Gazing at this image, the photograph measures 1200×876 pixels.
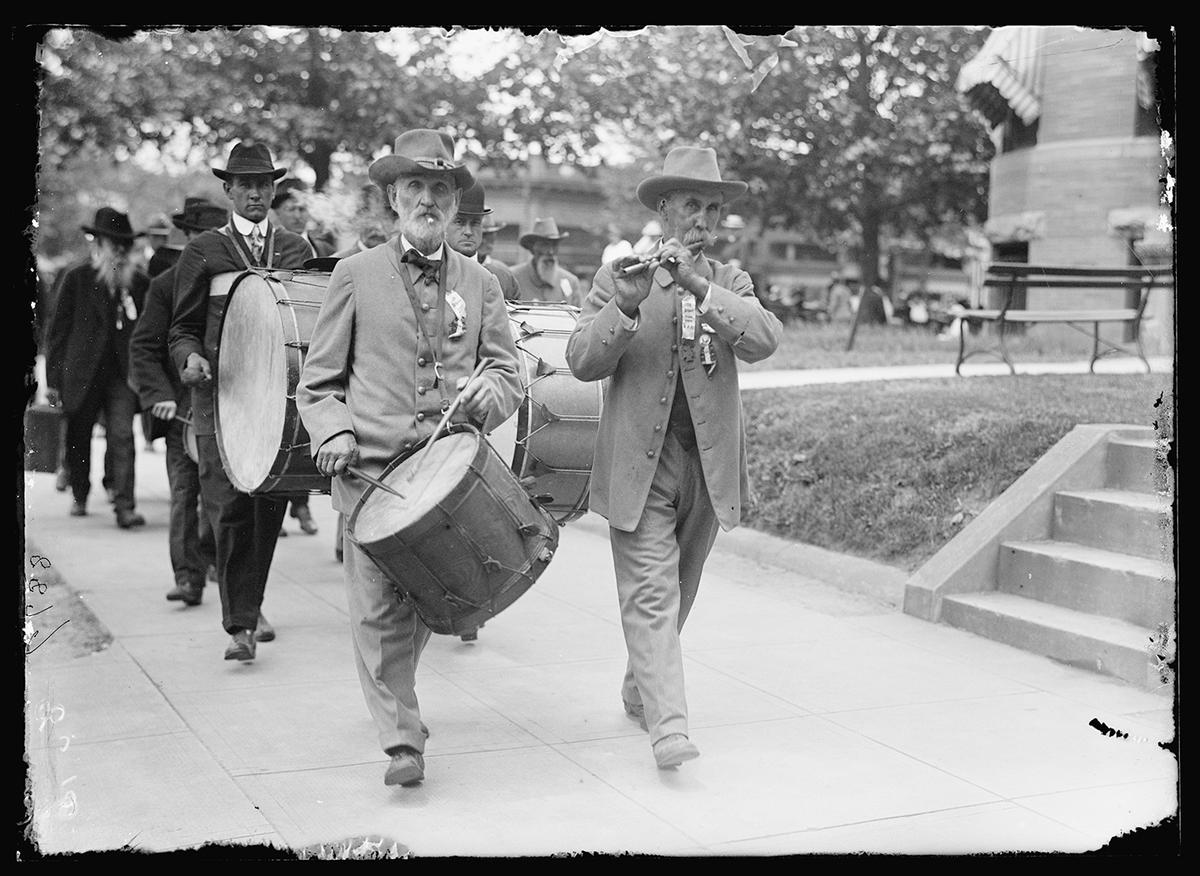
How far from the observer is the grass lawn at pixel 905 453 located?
7.89 meters

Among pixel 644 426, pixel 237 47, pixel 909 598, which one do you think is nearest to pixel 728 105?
pixel 237 47

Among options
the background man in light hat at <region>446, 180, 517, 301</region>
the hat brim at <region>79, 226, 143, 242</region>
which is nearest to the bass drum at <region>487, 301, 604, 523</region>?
the background man in light hat at <region>446, 180, 517, 301</region>

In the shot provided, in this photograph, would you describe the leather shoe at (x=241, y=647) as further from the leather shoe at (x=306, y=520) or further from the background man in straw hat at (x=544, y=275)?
the background man in straw hat at (x=544, y=275)

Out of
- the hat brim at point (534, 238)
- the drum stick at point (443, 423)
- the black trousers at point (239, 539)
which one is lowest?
the black trousers at point (239, 539)

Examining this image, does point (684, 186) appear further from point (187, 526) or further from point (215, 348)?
point (187, 526)

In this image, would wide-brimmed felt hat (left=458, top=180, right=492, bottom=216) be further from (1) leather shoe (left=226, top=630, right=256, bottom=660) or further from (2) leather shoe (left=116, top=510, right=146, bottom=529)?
(2) leather shoe (left=116, top=510, right=146, bottom=529)

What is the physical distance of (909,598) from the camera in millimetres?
7078

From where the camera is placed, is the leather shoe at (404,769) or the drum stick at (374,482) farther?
the leather shoe at (404,769)

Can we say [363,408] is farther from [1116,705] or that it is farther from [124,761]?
[1116,705]

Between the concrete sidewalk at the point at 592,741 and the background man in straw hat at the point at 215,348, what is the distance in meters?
0.27

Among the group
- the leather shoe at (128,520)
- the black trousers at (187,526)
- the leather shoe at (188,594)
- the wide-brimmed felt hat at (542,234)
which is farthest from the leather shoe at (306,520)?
the wide-brimmed felt hat at (542,234)

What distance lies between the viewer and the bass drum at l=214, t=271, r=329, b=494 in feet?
19.0

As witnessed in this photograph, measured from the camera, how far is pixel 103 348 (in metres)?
9.73

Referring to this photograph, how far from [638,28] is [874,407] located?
19.1 feet
